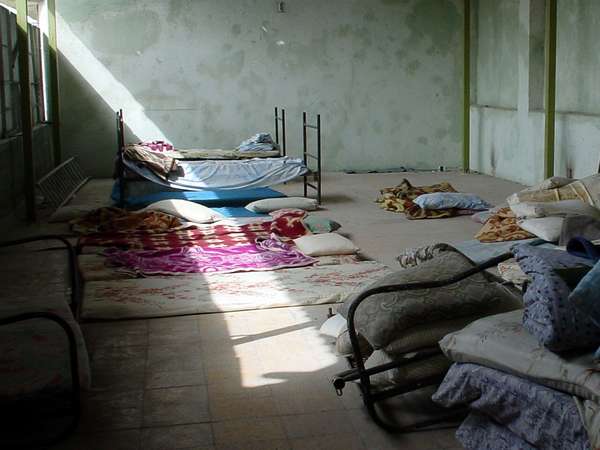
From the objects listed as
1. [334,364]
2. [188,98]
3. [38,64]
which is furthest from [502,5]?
[334,364]

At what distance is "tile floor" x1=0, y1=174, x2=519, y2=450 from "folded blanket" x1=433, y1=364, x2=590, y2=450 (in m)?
0.28

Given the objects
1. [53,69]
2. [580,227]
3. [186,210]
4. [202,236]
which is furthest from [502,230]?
[53,69]

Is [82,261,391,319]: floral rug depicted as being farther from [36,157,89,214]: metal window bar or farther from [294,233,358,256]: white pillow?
[36,157,89,214]: metal window bar

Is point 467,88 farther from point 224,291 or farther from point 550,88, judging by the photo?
point 224,291

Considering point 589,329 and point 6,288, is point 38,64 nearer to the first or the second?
point 6,288

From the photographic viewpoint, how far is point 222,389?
381 centimetres

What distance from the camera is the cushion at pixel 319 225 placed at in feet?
24.7

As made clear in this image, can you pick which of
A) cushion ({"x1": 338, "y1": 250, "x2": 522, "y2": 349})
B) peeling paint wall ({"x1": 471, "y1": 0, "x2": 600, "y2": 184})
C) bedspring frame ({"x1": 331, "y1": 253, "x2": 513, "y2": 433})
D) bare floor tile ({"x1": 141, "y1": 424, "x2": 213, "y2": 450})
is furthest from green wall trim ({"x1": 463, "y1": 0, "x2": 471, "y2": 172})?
bare floor tile ({"x1": 141, "y1": 424, "x2": 213, "y2": 450})

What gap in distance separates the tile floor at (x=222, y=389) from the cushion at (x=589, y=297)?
81 cm

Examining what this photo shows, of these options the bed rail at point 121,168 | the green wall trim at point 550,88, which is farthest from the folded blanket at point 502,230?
the bed rail at point 121,168

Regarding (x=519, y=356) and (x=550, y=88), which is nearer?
(x=519, y=356)

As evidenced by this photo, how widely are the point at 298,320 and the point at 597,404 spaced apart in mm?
2568

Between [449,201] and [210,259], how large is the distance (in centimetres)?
309

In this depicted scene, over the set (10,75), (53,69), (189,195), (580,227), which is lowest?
(189,195)
